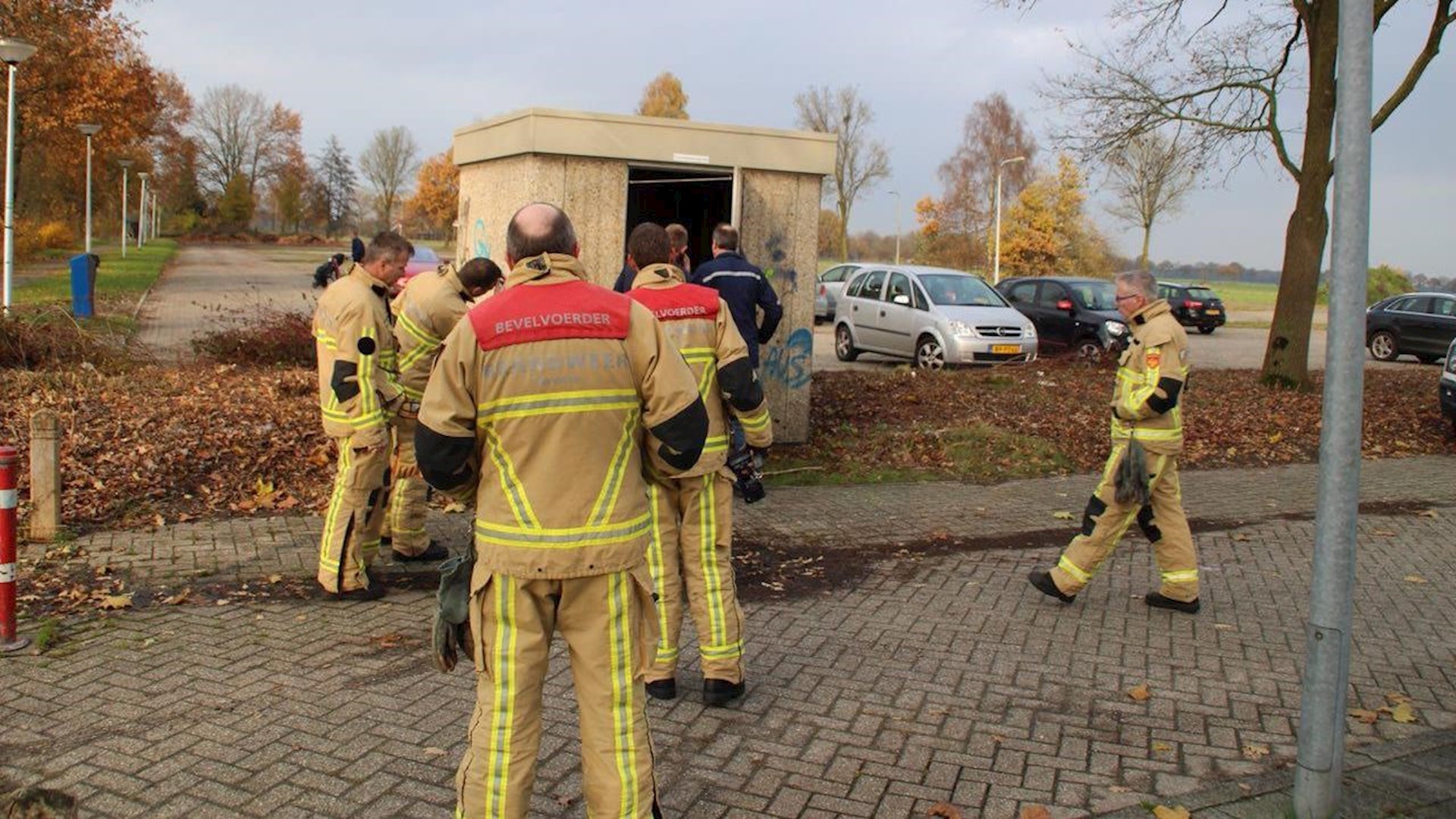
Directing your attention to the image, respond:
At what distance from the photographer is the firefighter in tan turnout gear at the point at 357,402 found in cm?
598

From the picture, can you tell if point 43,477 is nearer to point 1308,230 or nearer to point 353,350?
point 353,350

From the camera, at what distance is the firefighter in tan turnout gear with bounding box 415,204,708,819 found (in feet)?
10.5

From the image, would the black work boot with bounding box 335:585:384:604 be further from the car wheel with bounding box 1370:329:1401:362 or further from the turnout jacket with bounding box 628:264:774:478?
the car wheel with bounding box 1370:329:1401:362

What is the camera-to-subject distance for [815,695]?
4996 millimetres

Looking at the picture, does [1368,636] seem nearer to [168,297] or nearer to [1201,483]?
[1201,483]

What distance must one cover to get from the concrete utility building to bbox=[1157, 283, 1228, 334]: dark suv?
1014 inches

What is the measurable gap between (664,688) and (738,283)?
3070mm

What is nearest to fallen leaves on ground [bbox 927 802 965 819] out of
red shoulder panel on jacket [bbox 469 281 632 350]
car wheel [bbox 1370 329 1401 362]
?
red shoulder panel on jacket [bbox 469 281 632 350]

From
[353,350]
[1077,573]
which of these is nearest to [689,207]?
[353,350]

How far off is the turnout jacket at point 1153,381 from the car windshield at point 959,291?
11.8 m

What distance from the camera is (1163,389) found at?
5.97 m

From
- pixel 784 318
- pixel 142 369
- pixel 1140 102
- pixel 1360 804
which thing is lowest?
pixel 1360 804

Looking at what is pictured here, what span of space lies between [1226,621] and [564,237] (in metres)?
4.63

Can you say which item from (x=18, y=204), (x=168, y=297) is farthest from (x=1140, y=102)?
(x=18, y=204)
